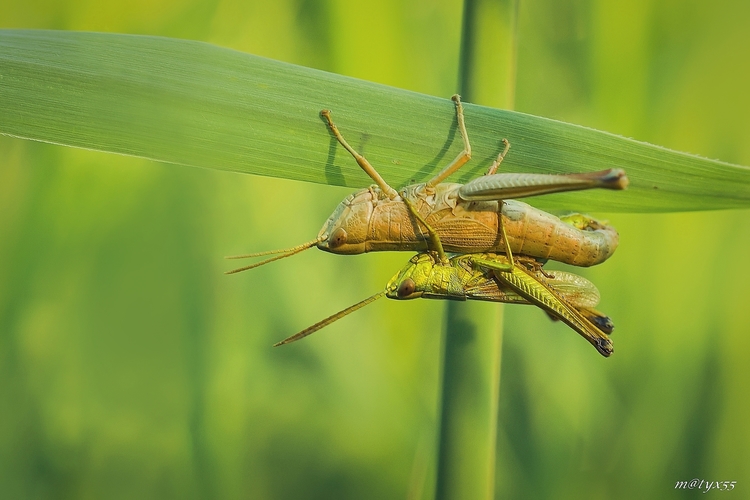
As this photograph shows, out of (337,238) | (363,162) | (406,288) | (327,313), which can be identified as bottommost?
(327,313)

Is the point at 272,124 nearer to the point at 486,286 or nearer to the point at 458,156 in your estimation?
the point at 458,156

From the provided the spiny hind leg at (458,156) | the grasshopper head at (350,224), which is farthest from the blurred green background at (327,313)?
the spiny hind leg at (458,156)

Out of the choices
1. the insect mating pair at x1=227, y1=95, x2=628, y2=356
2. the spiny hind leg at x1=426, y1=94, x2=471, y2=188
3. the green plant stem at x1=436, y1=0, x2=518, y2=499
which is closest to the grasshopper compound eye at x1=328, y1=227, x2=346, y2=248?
the insect mating pair at x1=227, y1=95, x2=628, y2=356

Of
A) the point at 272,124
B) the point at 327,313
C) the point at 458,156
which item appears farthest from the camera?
the point at 327,313

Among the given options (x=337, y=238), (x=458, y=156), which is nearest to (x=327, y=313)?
(x=337, y=238)

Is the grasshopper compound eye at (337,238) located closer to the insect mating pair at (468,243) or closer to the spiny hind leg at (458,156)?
the insect mating pair at (468,243)

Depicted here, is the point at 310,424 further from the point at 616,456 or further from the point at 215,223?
the point at 616,456

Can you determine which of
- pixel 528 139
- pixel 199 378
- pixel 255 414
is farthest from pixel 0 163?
pixel 528 139
